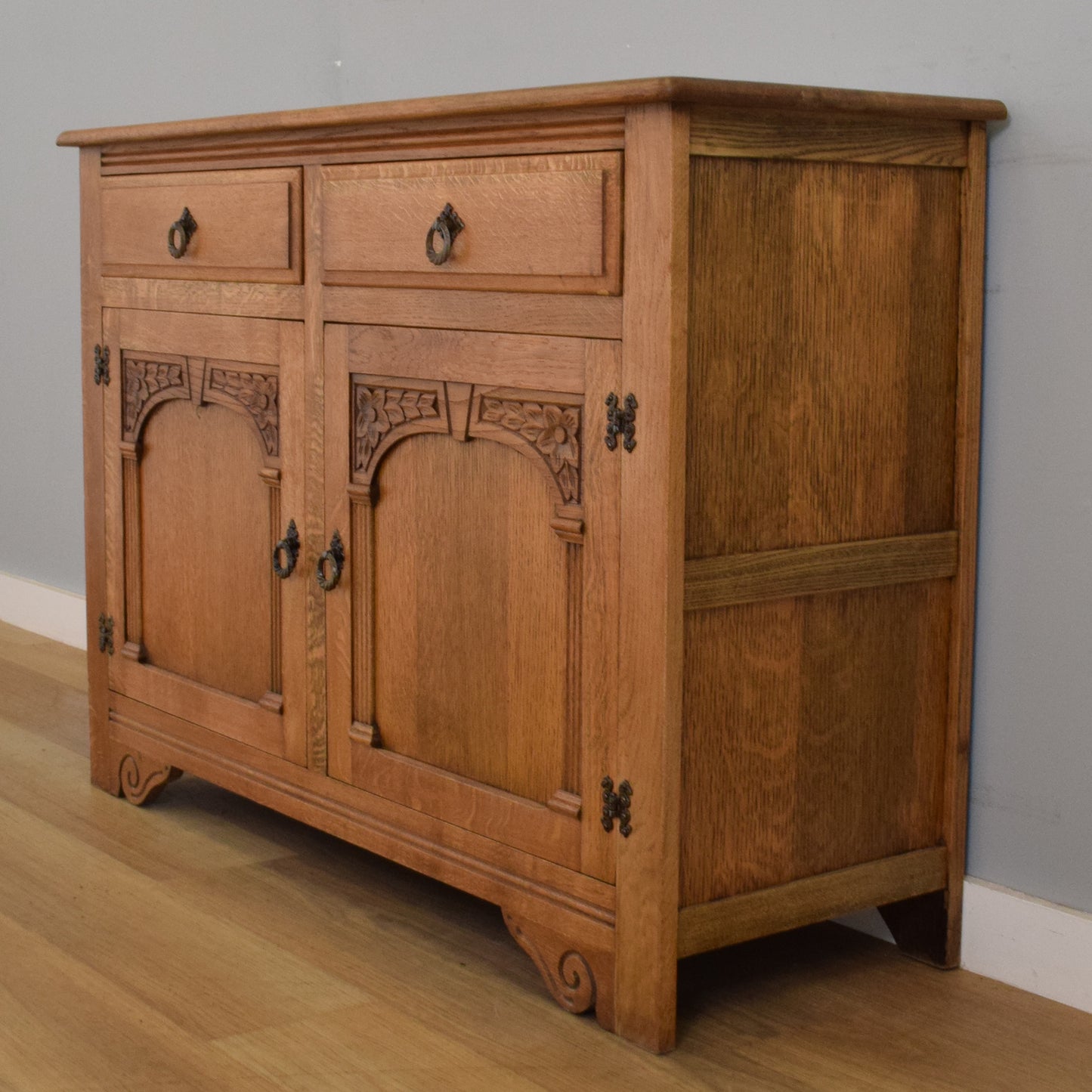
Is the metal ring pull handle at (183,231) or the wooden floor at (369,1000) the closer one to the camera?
the wooden floor at (369,1000)

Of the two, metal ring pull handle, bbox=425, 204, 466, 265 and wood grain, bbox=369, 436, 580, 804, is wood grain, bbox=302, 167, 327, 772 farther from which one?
metal ring pull handle, bbox=425, 204, 466, 265

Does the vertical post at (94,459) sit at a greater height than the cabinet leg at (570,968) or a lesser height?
greater

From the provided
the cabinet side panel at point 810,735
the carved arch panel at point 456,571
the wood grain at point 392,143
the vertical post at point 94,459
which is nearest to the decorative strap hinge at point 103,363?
the vertical post at point 94,459

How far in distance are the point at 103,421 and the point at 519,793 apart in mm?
1018

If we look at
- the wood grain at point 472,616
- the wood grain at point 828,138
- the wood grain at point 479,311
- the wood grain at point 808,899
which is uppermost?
the wood grain at point 828,138

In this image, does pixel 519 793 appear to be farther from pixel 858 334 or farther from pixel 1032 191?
pixel 1032 191

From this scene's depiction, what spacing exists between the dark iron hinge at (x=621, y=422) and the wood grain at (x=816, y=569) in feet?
0.46

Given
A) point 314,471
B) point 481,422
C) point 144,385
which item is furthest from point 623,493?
point 144,385

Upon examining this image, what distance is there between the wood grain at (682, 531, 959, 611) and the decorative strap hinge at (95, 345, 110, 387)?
117 cm

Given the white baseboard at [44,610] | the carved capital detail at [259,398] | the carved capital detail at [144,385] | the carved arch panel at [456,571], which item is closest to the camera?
the carved arch panel at [456,571]

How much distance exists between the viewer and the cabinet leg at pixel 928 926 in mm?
1925

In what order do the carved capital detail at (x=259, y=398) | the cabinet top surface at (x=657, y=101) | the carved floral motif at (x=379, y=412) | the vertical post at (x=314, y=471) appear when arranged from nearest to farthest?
the cabinet top surface at (x=657, y=101)
the carved floral motif at (x=379, y=412)
the vertical post at (x=314, y=471)
the carved capital detail at (x=259, y=398)

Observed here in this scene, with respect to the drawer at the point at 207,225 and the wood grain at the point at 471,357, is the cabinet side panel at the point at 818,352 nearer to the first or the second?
the wood grain at the point at 471,357

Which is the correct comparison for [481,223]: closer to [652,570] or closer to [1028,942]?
[652,570]
